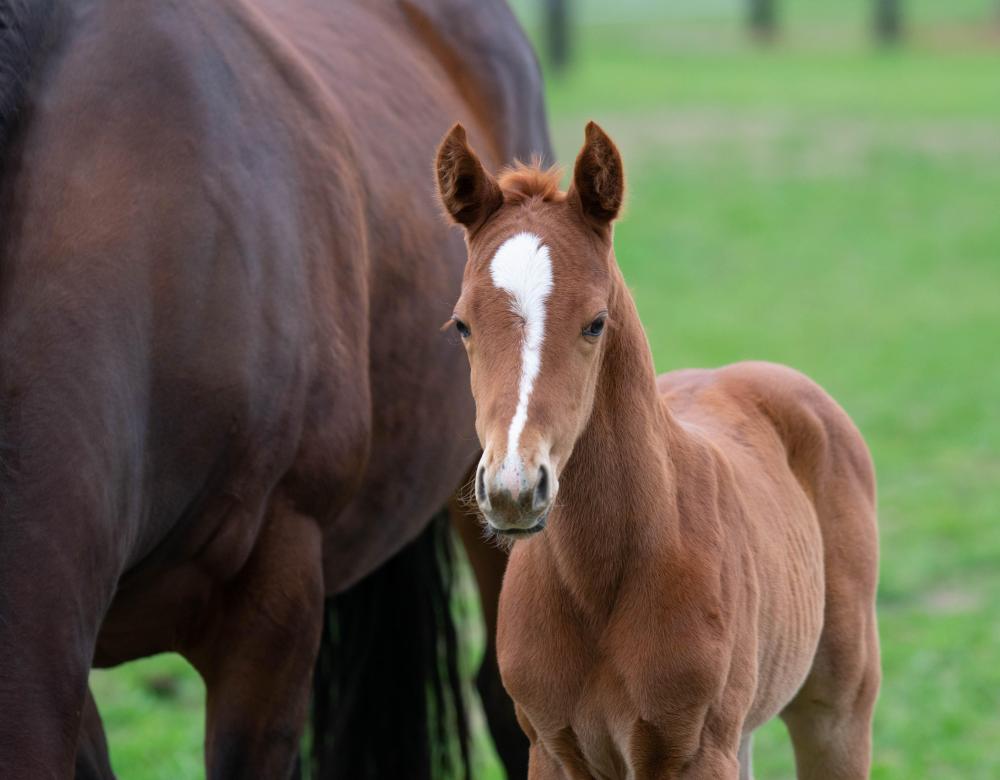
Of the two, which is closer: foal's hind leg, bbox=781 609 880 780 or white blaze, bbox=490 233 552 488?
white blaze, bbox=490 233 552 488

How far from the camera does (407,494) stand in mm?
3424

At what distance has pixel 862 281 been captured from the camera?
12.0 meters

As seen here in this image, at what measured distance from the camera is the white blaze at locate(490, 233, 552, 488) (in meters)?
2.22

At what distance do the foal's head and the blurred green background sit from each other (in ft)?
5.21

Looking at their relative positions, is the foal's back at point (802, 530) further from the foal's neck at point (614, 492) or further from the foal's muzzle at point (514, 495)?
the foal's muzzle at point (514, 495)

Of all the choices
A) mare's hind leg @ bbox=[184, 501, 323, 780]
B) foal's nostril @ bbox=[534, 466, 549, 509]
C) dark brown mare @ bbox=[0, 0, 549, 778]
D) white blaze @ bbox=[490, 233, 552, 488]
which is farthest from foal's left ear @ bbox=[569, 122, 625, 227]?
mare's hind leg @ bbox=[184, 501, 323, 780]

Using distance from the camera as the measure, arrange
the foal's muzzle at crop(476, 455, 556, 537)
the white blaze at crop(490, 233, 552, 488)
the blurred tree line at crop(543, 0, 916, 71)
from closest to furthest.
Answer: the foal's muzzle at crop(476, 455, 556, 537) → the white blaze at crop(490, 233, 552, 488) → the blurred tree line at crop(543, 0, 916, 71)

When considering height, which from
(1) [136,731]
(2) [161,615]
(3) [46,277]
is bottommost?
(1) [136,731]

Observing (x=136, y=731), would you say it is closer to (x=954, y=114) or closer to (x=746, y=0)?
(x=954, y=114)

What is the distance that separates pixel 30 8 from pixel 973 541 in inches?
195

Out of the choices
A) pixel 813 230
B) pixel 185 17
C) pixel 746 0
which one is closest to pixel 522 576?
pixel 185 17

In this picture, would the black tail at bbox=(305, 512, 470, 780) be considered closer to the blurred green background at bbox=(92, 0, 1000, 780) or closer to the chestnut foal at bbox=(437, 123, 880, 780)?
the blurred green background at bbox=(92, 0, 1000, 780)

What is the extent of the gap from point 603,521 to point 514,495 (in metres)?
0.52

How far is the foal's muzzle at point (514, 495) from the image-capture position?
2061 mm
